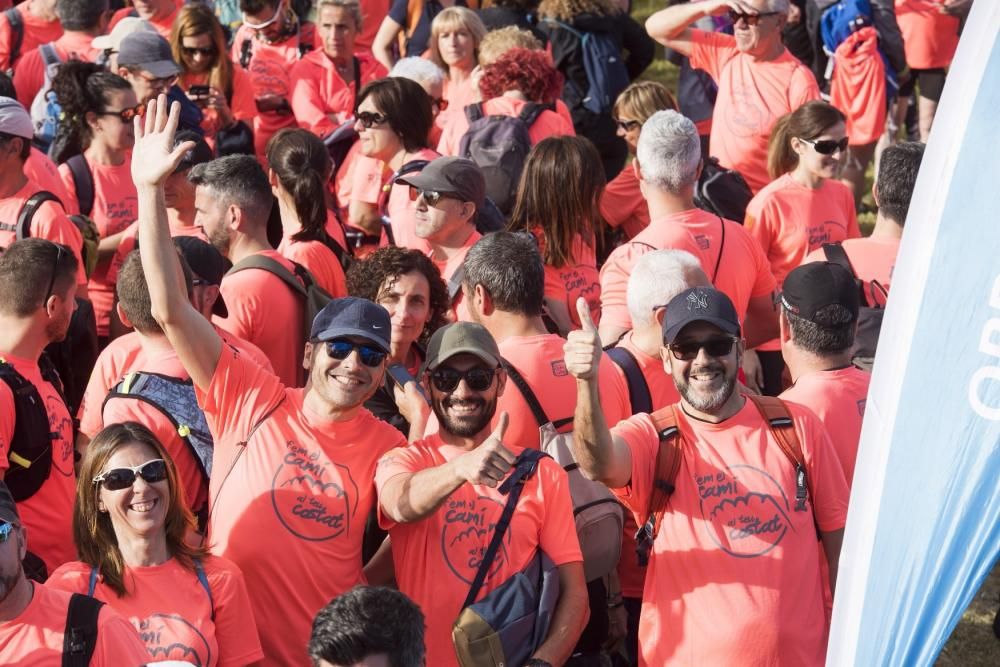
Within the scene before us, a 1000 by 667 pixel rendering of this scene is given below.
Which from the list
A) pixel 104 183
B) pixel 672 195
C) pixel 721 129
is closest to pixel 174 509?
pixel 672 195

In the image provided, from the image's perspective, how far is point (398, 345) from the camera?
17.1 feet

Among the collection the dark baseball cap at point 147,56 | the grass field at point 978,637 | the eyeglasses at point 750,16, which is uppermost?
the eyeglasses at point 750,16

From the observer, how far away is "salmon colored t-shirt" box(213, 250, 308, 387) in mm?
5449

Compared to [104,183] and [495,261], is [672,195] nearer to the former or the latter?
[495,261]

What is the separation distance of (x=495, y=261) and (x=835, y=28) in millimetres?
6242

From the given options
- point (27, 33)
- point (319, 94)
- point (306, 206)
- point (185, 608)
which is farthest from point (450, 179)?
point (27, 33)

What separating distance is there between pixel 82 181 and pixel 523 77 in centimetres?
239

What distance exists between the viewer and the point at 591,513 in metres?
4.45

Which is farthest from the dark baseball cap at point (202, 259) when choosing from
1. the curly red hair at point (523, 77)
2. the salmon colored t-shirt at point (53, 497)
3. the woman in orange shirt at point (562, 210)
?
the curly red hair at point (523, 77)

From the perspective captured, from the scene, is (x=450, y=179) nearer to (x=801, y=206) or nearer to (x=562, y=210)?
(x=562, y=210)

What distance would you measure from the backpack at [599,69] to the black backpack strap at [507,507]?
5.86 meters

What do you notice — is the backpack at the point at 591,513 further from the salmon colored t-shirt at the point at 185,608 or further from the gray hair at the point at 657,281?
the salmon colored t-shirt at the point at 185,608

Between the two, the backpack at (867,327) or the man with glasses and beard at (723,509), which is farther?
the backpack at (867,327)

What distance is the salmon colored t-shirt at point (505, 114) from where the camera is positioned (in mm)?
7449
